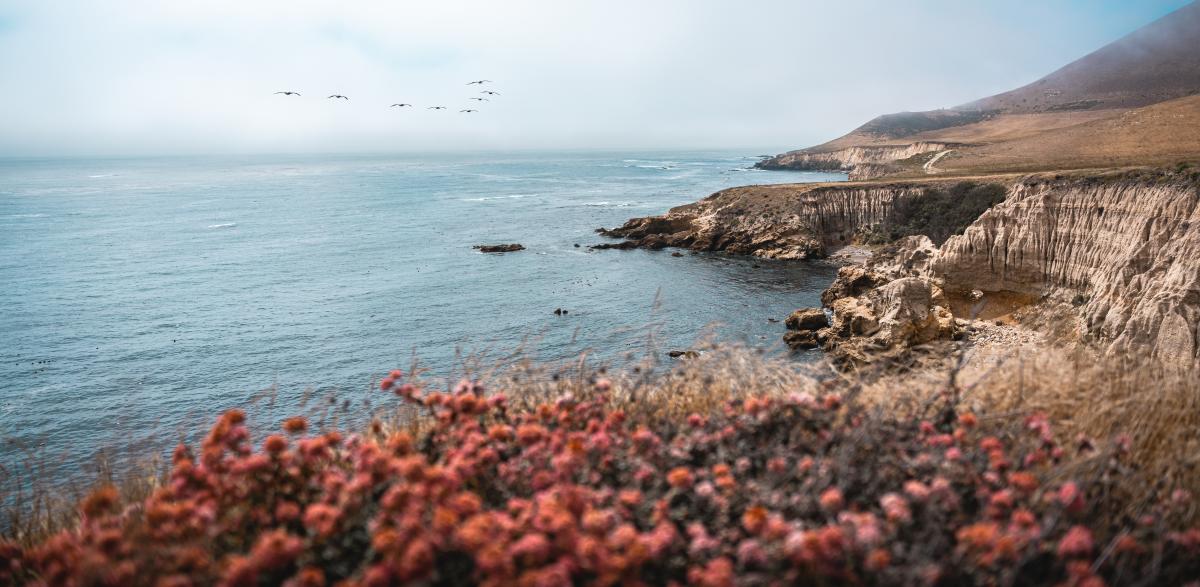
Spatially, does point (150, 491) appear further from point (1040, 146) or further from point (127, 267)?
point (1040, 146)

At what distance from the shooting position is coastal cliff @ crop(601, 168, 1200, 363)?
1959cm

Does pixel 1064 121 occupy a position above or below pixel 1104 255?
above

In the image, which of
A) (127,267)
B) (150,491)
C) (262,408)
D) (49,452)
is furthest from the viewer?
(127,267)

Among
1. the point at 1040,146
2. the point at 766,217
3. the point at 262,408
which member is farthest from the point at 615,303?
the point at 1040,146

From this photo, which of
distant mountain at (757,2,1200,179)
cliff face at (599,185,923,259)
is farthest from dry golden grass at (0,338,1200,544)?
distant mountain at (757,2,1200,179)

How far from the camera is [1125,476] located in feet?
15.8

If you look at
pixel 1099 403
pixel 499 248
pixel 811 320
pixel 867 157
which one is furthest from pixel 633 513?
pixel 867 157

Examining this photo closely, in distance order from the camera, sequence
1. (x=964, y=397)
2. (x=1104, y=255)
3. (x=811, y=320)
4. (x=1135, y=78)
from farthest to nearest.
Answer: (x=1135, y=78)
(x=811, y=320)
(x=1104, y=255)
(x=964, y=397)

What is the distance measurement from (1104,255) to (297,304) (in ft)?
159

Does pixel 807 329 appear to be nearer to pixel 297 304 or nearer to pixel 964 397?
pixel 964 397

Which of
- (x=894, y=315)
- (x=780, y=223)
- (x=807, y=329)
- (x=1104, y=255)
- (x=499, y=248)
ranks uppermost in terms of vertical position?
(x=780, y=223)

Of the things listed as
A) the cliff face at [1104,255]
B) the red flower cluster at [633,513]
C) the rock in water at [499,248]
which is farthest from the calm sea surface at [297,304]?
the cliff face at [1104,255]

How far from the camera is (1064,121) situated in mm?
134125

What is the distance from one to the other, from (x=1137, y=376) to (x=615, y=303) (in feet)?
A: 128
